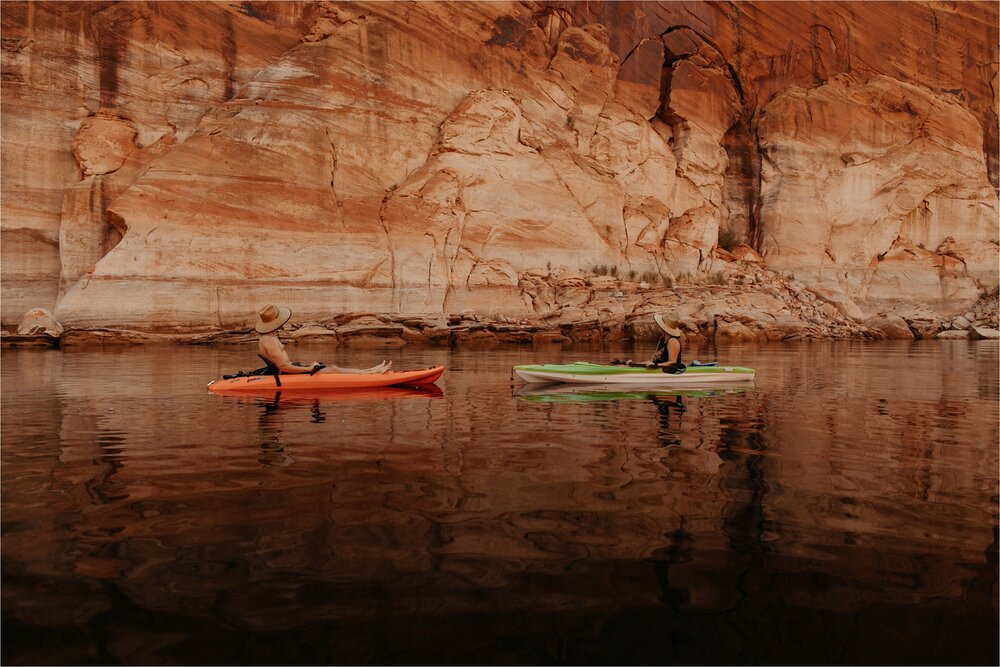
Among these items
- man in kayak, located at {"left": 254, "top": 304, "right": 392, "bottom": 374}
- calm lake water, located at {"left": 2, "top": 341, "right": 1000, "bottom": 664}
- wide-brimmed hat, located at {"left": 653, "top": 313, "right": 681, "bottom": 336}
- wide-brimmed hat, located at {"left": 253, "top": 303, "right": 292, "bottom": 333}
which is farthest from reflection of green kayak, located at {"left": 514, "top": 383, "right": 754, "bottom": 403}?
wide-brimmed hat, located at {"left": 253, "top": 303, "right": 292, "bottom": 333}

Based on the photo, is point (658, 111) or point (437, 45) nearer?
point (437, 45)

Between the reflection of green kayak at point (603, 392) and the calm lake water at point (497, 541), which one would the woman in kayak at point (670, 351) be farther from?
the calm lake water at point (497, 541)

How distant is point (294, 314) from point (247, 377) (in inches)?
606

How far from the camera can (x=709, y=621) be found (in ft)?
8.78

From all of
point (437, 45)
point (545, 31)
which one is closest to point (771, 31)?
point (545, 31)

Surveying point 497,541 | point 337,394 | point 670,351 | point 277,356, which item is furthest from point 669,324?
point 497,541

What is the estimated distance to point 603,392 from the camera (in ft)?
32.8

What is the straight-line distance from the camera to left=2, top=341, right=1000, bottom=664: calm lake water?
2523 mm

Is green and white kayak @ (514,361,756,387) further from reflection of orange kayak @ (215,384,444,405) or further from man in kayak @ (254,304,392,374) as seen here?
man in kayak @ (254,304,392,374)

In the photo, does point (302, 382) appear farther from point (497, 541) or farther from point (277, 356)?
point (497, 541)

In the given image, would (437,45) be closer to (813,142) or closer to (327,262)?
(327,262)

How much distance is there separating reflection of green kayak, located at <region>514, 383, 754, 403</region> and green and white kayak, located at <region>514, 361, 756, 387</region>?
0.10 meters

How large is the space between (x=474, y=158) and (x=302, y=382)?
20.9m

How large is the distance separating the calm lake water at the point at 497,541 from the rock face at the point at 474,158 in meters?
19.4
